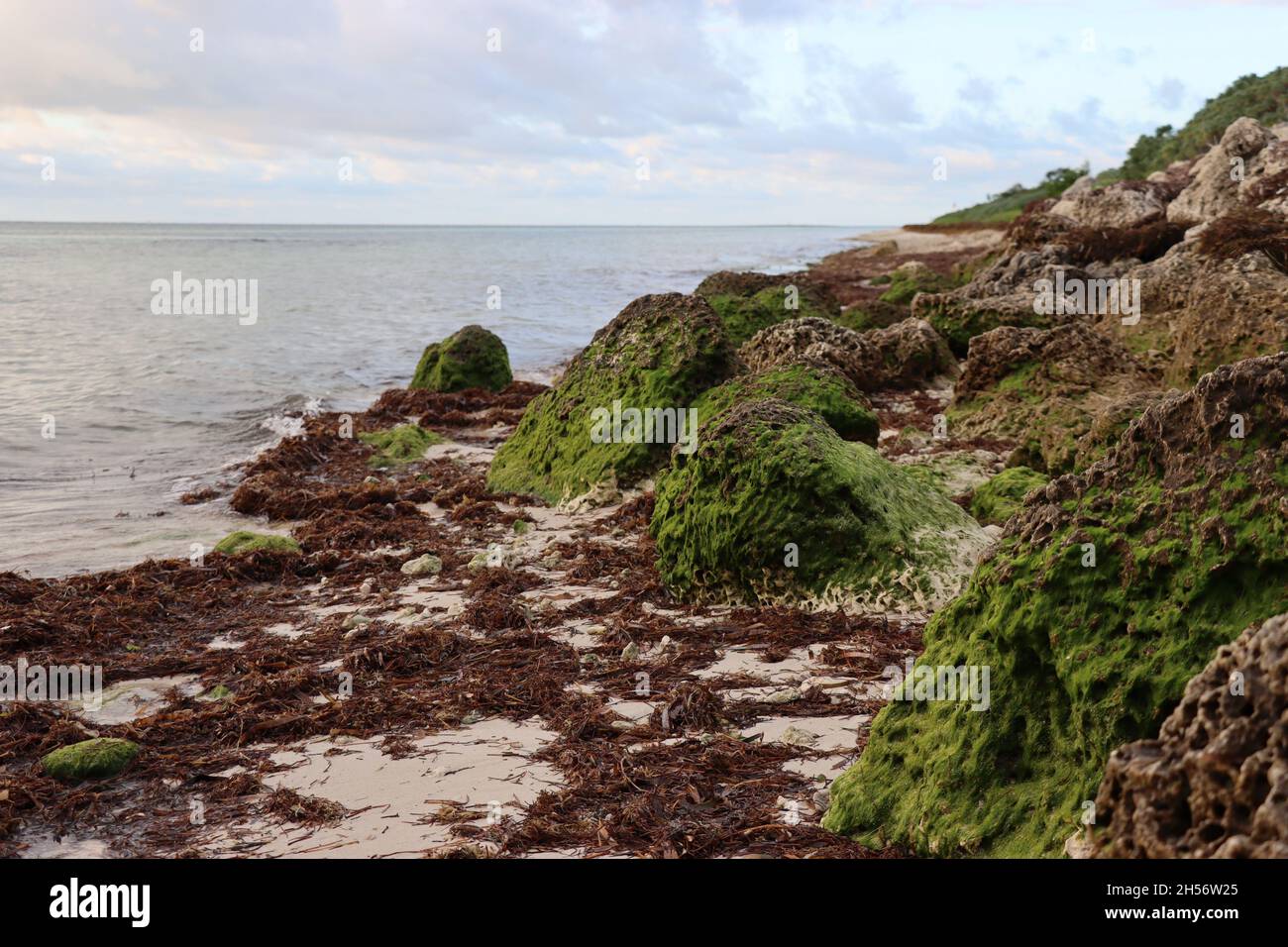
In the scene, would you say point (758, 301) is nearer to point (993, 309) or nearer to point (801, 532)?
point (993, 309)

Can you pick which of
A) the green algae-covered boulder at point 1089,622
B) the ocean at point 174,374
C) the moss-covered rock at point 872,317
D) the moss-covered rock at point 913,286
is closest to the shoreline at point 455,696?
the green algae-covered boulder at point 1089,622

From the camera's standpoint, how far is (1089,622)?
3.31 meters

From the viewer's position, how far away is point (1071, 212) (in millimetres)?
22906

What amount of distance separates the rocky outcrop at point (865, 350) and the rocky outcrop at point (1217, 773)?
898 cm

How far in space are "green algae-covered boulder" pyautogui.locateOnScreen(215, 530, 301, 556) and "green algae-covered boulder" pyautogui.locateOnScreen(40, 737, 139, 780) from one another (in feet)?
9.76

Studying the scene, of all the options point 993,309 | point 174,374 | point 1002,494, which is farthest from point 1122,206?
point 174,374

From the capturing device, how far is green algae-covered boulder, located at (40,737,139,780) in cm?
412

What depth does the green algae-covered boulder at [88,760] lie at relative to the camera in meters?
4.12

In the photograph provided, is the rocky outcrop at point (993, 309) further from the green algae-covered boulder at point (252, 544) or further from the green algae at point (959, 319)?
the green algae-covered boulder at point (252, 544)

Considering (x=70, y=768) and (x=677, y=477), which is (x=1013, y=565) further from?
(x=70, y=768)

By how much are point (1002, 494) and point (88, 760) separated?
19.3ft

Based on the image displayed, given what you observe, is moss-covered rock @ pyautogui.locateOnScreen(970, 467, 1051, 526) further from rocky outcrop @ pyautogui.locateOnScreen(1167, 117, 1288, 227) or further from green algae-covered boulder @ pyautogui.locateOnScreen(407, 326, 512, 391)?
rocky outcrop @ pyautogui.locateOnScreen(1167, 117, 1288, 227)

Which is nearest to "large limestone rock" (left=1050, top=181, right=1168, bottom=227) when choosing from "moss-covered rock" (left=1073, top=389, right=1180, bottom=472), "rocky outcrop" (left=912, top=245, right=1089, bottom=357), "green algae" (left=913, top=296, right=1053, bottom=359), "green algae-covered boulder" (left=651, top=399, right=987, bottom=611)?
"rocky outcrop" (left=912, top=245, right=1089, bottom=357)

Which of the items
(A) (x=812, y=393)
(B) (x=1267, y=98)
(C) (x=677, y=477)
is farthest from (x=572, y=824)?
(B) (x=1267, y=98)
